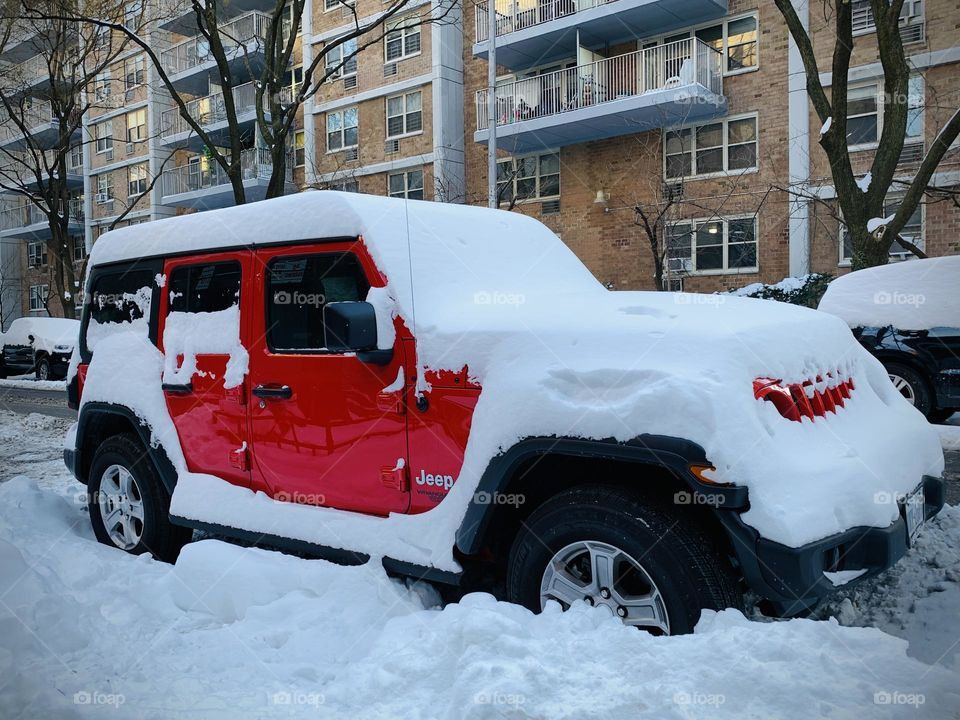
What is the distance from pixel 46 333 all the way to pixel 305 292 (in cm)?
2226

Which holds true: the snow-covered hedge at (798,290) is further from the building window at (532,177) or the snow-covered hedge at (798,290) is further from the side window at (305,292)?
the side window at (305,292)

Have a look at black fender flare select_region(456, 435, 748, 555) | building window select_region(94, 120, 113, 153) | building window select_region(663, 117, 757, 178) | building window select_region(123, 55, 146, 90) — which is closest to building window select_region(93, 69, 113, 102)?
building window select_region(123, 55, 146, 90)

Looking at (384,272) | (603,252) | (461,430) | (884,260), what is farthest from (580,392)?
(603,252)

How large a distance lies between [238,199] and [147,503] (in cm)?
1063

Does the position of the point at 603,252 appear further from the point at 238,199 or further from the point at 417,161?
the point at 238,199

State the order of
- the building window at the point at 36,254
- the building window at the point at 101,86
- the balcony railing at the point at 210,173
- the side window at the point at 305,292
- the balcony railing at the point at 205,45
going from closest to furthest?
the side window at the point at 305,292, the building window at the point at 101,86, the balcony railing at the point at 210,173, the balcony railing at the point at 205,45, the building window at the point at 36,254

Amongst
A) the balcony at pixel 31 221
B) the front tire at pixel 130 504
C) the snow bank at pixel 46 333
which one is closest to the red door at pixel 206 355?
the front tire at pixel 130 504

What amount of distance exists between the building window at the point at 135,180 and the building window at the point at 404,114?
15676 millimetres

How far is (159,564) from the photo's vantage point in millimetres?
4340

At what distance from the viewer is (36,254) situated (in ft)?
149

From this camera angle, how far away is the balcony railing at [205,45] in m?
30.9

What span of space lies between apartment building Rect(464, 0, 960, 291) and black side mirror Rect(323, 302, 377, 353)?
16044mm

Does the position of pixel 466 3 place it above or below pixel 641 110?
above

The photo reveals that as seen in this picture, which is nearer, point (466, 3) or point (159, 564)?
point (159, 564)
